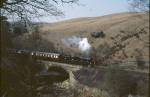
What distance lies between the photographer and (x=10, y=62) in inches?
396

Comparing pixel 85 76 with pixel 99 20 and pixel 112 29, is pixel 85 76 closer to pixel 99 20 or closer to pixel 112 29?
pixel 112 29

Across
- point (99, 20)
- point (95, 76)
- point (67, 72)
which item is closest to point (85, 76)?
point (95, 76)

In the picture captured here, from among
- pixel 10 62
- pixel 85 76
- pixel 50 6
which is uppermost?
pixel 50 6

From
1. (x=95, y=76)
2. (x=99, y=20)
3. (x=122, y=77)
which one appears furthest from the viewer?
(x=99, y=20)

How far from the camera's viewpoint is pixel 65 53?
3189 centimetres

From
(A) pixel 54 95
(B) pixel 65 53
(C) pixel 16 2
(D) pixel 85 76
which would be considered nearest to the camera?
(C) pixel 16 2

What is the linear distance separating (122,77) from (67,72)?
43.0 feet

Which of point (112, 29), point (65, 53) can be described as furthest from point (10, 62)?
point (112, 29)

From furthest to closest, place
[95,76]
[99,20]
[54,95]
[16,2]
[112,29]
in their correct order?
[99,20] → [112,29] → [95,76] → [54,95] → [16,2]

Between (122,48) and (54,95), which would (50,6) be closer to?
(54,95)

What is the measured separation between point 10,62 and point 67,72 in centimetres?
1974

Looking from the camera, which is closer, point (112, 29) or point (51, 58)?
point (51, 58)

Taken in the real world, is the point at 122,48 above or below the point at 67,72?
above

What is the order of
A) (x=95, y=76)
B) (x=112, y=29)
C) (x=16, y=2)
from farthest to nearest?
(x=112, y=29), (x=95, y=76), (x=16, y=2)
